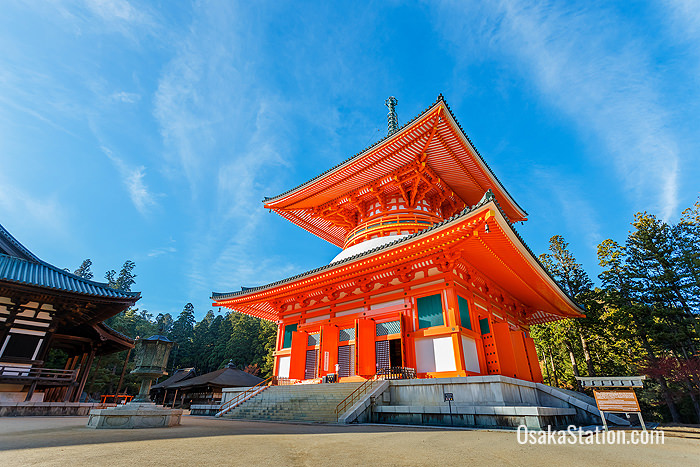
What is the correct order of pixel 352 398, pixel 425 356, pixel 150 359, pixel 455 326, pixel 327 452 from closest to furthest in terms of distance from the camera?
pixel 327 452 < pixel 150 359 < pixel 352 398 < pixel 455 326 < pixel 425 356

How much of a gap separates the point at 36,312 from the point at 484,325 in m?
18.2

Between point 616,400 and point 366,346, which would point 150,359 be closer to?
point 366,346

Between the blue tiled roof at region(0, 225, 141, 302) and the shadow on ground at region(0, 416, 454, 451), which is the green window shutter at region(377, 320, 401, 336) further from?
the blue tiled roof at region(0, 225, 141, 302)

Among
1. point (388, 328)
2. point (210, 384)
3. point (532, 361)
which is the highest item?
point (388, 328)

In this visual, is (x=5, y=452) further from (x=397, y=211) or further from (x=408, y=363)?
(x=397, y=211)

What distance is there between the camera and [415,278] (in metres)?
11.8

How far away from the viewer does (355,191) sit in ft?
54.3

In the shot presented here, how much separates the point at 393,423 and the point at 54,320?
14.7 metres

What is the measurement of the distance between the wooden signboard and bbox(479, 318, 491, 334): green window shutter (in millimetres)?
5338

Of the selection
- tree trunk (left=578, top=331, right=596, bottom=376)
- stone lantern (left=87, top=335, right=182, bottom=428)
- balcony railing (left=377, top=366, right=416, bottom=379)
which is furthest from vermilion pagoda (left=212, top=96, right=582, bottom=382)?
tree trunk (left=578, top=331, right=596, bottom=376)

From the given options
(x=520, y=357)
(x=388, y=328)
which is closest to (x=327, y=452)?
(x=388, y=328)

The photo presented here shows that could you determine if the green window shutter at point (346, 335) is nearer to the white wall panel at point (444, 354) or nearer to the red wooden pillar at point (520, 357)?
the white wall panel at point (444, 354)

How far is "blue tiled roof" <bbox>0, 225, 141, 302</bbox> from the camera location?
13.0 m

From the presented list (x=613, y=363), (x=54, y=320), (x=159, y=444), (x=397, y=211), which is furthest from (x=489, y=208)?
(x=613, y=363)
